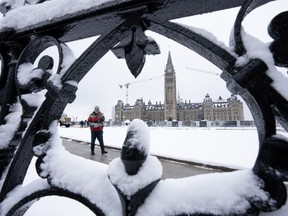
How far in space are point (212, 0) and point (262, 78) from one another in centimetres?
37

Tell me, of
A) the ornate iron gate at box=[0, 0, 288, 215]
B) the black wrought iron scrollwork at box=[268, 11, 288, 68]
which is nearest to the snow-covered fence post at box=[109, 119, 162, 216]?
the ornate iron gate at box=[0, 0, 288, 215]

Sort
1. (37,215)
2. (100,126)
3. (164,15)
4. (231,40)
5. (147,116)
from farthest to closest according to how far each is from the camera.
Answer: (147,116) < (100,126) < (37,215) < (164,15) < (231,40)

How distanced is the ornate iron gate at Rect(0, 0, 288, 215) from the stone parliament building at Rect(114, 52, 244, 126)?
77062 mm

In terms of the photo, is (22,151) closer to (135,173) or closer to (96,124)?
(135,173)

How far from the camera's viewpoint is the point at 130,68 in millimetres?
790

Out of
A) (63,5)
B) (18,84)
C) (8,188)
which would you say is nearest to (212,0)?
(63,5)

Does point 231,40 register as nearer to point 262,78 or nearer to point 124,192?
point 262,78

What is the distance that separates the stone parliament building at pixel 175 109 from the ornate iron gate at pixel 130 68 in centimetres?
7706

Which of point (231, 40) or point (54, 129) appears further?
point (54, 129)

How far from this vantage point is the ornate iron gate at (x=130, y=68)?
0.54 meters

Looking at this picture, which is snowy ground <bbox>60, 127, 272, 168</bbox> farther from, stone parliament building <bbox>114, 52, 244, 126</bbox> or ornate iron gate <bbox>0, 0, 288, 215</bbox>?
stone parliament building <bbox>114, 52, 244, 126</bbox>

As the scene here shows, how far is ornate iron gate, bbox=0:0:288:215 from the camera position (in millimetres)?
539

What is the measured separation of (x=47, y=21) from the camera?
3.10ft

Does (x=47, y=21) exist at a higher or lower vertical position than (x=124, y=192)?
higher
